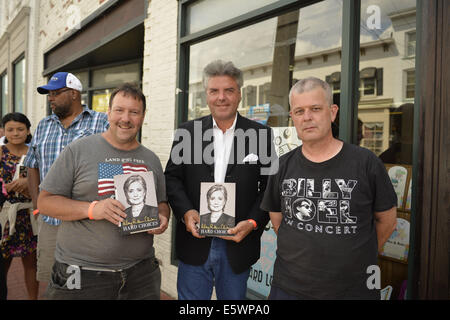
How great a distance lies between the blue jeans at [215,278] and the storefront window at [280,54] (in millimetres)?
1200

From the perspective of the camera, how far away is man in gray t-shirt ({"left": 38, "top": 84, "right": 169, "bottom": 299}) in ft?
6.00

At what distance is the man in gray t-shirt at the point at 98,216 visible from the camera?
6.00ft

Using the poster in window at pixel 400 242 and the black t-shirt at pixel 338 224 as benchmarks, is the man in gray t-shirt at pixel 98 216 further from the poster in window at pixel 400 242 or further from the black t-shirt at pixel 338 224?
the poster in window at pixel 400 242

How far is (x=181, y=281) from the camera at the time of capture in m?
2.25

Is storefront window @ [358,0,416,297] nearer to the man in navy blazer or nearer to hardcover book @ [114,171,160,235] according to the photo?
the man in navy blazer

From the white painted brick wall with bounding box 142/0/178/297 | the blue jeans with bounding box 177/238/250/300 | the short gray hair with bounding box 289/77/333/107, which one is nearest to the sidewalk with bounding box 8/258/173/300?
the white painted brick wall with bounding box 142/0/178/297

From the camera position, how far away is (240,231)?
2.04m

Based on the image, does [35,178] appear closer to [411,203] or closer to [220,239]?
[220,239]

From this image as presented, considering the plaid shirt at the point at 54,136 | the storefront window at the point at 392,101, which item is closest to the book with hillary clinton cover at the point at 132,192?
the plaid shirt at the point at 54,136

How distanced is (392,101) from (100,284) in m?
2.25

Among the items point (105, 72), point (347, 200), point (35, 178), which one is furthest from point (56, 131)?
point (105, 72)

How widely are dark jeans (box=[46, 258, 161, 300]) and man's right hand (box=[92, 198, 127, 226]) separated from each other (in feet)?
1.00

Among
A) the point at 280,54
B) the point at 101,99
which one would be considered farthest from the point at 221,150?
the point at 101,99
